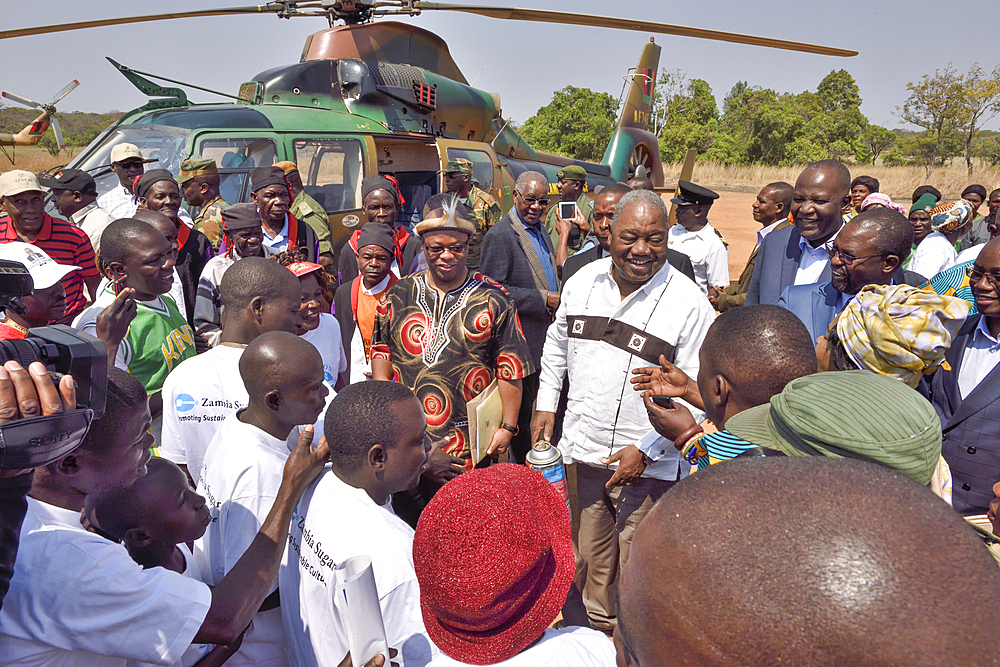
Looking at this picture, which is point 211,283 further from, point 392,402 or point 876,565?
point 876,565

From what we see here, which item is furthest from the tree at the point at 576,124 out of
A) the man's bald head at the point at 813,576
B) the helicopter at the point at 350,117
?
the man's bald head at the point at 813,576

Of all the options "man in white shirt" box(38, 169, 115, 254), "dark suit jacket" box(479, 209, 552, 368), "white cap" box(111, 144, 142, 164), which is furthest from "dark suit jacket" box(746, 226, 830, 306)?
"white cap" box(111, 144, 142, 164)

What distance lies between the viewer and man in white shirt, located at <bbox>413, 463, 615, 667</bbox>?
3.83 ft

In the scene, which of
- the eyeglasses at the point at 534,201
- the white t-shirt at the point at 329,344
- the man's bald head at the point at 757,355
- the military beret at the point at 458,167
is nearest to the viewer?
the man's bald head at the point at 757,355

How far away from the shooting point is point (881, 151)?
33906mm

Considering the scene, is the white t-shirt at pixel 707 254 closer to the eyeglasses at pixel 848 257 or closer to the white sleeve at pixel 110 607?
the eyeglasses at pixel 848 257

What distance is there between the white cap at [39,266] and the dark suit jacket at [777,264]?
3853mm

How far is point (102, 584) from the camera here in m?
1.35

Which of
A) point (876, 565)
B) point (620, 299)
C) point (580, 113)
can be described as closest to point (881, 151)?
point (580, 113)

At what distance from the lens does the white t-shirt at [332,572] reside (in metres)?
1.59

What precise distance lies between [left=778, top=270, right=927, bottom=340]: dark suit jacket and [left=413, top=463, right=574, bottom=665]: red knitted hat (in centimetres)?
235

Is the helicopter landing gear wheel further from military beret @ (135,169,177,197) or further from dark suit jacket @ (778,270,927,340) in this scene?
dark suit jacket @ (778,270,927,340)

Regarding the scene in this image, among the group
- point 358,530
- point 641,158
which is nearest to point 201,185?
point 358,530

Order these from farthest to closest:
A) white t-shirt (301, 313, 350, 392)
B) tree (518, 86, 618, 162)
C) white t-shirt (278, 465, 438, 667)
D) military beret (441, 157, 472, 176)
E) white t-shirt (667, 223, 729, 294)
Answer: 1. tree (518, 86, 618, 162)
2. military beret (441, 157, 472, 176)
3. white t-shirt (667, 223, 729, 294)
4. white t-shirt (301, 313, 350, 392)
5. white t-shirt (278, 465, 438, 667)
